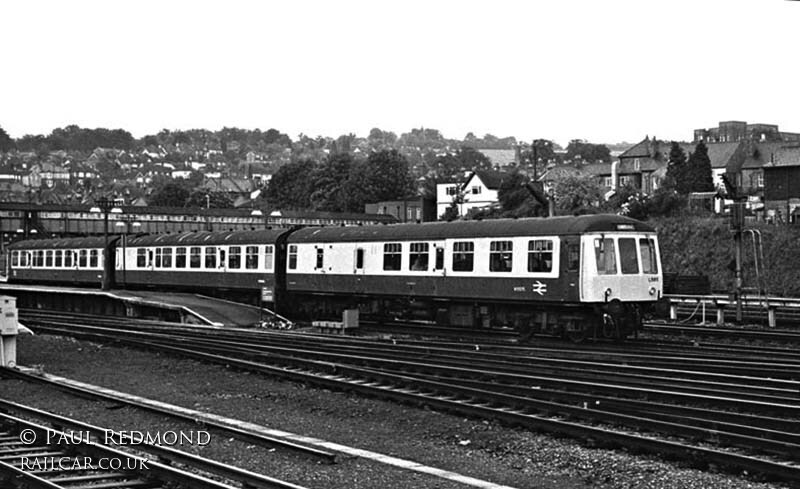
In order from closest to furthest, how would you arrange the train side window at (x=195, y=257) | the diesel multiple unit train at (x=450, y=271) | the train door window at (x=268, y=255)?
the diesel multiple unit train at (x=450, y=271)
the train door window at (x=268, y=255)
the train side window at (x=195, y=257)

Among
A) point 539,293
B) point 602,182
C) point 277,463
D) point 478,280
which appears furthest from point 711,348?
point 602,182

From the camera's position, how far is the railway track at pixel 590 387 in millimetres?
12273

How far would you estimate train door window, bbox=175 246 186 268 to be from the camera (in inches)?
1710

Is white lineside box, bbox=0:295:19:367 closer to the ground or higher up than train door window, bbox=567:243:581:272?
closer to the ground

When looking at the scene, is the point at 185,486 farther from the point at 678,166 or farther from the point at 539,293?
the point at 678,166

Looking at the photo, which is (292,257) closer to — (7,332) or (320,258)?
(320,258)

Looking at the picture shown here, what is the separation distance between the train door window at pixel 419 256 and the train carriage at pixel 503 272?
0.03 m

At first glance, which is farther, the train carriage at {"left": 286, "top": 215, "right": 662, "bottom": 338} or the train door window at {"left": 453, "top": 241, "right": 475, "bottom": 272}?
the train door window at {"left": 453, "top": 241, "right": 475, "bottom": 272}

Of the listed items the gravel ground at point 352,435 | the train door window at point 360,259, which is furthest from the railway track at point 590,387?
the train door window at point 360,259

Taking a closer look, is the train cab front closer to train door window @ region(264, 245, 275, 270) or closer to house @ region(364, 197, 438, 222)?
train door window @ region(264, 245, 275, 270)

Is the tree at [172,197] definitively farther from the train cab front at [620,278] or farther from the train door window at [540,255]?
the train cab front at [620,278]

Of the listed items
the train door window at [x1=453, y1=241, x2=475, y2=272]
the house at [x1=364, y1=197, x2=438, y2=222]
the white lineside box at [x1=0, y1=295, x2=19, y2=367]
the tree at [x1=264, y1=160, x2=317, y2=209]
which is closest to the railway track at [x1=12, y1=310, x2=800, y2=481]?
the white lineside box at [x1=0, y1=295, x2=19, y2=367]

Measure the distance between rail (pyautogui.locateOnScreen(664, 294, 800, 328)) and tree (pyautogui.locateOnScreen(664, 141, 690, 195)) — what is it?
42107 mm

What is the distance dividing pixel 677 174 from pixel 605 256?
2382 inches
